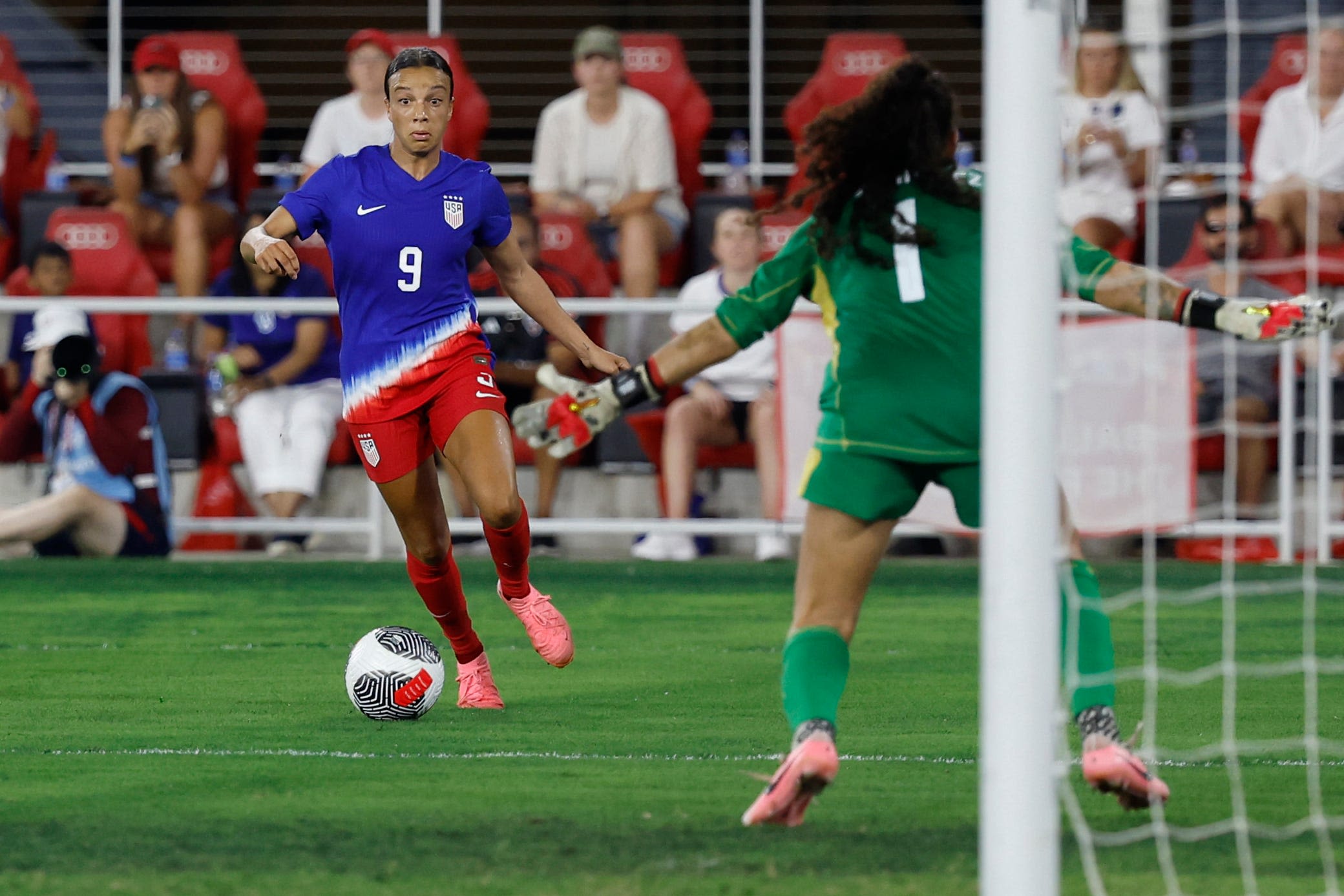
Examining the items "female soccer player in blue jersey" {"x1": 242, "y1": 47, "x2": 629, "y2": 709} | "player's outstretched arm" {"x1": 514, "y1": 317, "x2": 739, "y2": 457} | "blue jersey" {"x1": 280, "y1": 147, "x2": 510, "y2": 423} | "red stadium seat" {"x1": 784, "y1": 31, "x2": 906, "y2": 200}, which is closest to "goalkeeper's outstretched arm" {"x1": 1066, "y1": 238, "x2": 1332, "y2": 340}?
"player's outstretched arm" {"x1": 514, "y1": 317, "x2": 739, "y2": 457}

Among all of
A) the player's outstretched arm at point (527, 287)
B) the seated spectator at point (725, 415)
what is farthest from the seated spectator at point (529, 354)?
the player's outstretched arm at point (527, 287)

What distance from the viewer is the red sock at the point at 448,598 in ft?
19.2

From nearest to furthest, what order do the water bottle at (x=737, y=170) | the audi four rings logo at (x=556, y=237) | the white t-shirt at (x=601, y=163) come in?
the audi four rings logo at (x=556, y=237), the white t-shirt at (x=601, y=163), the water bottle at (x=737, y=170)

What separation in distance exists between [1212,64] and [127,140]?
729 cm

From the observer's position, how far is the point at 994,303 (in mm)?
3352

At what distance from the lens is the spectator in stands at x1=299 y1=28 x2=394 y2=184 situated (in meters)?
11.7

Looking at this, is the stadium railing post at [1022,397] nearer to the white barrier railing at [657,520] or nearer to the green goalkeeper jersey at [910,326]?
the green goalkeeper jersey at [910,326]

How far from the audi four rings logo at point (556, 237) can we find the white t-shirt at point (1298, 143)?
396cm

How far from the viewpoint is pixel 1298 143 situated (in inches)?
423

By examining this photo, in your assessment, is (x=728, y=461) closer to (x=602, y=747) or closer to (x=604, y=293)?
(x=604, y=293)

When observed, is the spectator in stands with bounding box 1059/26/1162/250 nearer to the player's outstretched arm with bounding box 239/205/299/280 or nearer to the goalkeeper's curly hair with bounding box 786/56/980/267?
the player's outstretched arm with bounding box 239/205/299/280

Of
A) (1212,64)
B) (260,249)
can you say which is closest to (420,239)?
(260,249)

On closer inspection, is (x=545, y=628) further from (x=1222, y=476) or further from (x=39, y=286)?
(x=39, y=286)

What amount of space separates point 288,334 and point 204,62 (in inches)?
126
